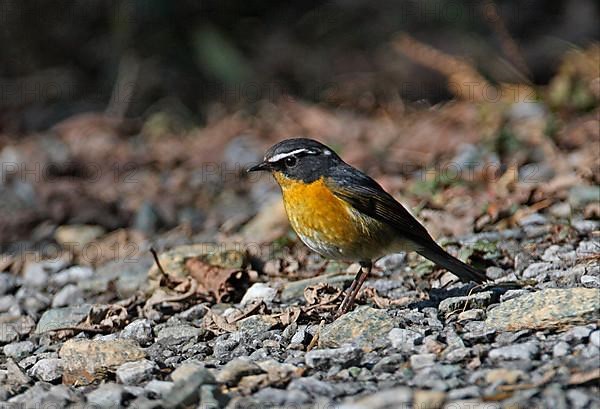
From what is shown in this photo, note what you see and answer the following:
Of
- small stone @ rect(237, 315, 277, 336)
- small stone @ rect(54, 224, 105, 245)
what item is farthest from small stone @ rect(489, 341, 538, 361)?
small stone @ rect(54, 224, 105, 245)

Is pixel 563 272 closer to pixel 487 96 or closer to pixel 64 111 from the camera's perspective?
pixel 487 96

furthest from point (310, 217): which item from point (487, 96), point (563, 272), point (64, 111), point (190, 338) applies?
point (64, 111)

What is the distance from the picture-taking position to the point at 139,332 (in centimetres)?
558

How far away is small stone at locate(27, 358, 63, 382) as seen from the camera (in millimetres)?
4883

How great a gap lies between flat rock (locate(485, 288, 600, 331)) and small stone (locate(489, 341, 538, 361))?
281mm

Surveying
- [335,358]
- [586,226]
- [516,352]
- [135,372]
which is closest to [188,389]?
[135,372]

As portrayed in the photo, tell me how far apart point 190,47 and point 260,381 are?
769 centimetres

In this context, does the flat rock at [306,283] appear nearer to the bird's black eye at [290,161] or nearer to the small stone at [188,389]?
the bird's black eye at [290,161]

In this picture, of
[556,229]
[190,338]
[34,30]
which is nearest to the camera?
[190,338]

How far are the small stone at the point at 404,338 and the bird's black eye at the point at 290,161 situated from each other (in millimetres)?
1530

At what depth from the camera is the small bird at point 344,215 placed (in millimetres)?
5668

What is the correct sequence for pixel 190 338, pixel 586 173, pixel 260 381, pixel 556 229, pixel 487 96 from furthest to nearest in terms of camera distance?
1. pixel 487 96
2. pixel 586 173
3. pixel 556 229
4. pixel 190 338
5. pixel 260 381

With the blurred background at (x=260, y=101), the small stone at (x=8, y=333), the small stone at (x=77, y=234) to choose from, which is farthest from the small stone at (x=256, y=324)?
the small stone at (x=77, y=234)

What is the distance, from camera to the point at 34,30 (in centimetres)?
1243
